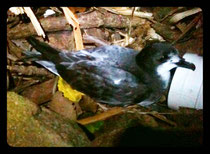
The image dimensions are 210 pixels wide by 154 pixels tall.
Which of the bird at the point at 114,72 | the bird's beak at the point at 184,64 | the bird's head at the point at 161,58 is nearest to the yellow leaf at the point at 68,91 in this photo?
the bird at the point at 114,72

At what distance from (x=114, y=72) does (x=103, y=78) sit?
5 cm

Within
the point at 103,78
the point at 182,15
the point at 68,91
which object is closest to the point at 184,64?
the point at 182,15

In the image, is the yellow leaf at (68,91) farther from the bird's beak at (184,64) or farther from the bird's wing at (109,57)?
the bird's beak at (184,64)

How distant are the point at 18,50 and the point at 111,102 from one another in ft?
1.33

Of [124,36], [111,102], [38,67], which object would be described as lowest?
[111,102]

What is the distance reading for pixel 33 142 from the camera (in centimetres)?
108

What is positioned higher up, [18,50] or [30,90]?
[18,50]

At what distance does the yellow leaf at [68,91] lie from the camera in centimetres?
108

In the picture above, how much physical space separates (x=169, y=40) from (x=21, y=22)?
1.88ft

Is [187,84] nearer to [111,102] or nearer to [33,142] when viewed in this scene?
[111,102]

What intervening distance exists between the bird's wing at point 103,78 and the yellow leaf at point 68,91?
4 centimetres

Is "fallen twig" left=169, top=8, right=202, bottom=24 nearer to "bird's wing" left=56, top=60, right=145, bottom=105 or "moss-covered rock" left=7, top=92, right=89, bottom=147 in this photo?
"bird's wing" left=56, top=60, right=145, bottom=105

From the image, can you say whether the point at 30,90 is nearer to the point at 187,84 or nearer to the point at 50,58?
the point at 50,58
